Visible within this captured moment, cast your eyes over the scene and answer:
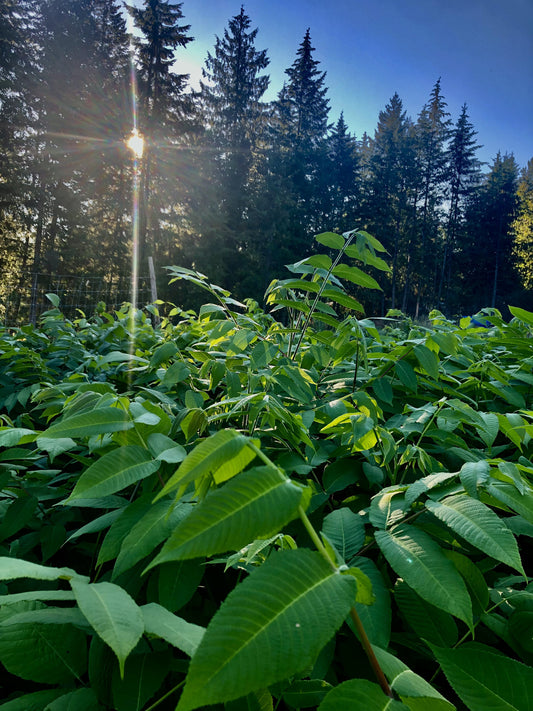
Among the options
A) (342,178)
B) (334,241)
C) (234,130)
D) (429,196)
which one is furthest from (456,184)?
(334,241)

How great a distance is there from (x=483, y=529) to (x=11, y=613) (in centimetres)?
71

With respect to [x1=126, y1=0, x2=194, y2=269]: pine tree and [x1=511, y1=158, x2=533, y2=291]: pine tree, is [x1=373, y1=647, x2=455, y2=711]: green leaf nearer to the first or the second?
[x1=126, y1=0, x2=194, y2=269]: pine tree

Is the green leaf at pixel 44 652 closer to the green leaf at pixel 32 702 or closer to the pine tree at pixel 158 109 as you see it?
the green leaf at pixel 32 702

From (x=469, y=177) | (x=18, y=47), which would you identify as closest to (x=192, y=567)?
(x=18, y=47)

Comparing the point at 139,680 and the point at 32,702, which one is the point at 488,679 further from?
the point at 32,702

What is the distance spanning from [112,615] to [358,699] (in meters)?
0.28

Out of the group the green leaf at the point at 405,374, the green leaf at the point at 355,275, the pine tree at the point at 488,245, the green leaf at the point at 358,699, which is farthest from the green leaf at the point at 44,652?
the pine tree at the point at 488,245

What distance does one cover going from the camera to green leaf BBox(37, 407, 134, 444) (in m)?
0.73

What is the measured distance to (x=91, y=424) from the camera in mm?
767

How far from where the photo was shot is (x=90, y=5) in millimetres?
25719

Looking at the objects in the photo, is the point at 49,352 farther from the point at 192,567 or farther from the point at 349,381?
the point at 192,567

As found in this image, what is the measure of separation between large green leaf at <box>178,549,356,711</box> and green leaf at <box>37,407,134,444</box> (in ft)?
1.57

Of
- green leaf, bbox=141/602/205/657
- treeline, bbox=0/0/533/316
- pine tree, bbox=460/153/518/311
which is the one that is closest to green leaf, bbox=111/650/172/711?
green leaf, bbox=141/602/205/657

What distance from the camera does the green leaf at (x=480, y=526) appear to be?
569 mm
